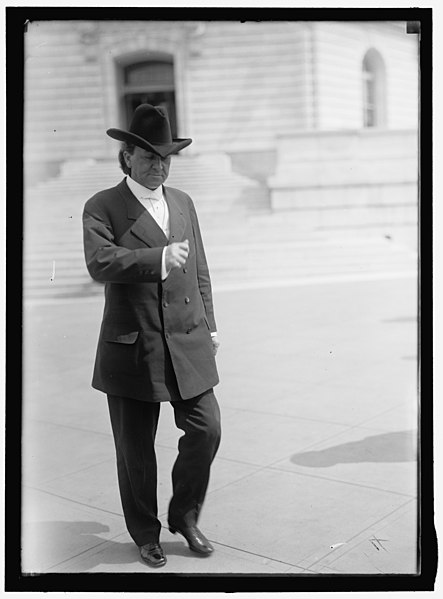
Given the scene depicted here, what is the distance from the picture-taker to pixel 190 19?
135 inches

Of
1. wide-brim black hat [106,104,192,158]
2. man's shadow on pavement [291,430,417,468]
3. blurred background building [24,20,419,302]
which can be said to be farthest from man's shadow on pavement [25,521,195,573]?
blurred background building [24,20,419,302]

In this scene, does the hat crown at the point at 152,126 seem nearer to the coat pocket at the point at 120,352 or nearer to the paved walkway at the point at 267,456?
the coat pocket at the point at 120,352

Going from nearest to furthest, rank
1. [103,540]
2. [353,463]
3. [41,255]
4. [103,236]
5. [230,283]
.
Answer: [103,236] → [103,540] → [353,463] → [41,255] → [230,283]

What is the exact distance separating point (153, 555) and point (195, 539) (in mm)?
211

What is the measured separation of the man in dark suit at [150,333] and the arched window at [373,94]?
42.7ft

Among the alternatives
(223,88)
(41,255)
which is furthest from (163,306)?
(223,88)

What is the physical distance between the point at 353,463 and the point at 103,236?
227 centimetres

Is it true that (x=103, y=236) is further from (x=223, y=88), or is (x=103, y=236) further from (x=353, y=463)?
(x=223, y=88)

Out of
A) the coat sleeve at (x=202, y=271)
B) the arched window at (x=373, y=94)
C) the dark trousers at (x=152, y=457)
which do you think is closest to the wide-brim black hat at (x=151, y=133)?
the coat sleeve at (x=202, y=271)

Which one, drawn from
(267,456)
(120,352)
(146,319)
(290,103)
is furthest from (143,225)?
(290,103)

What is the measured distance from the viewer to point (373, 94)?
57.2ft

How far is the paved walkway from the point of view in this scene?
3717 mm

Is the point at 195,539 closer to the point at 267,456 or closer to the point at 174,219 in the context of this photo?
the point at 267,456

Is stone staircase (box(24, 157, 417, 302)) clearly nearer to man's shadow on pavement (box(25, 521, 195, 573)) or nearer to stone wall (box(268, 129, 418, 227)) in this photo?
stone wall (box(268, 129, 418, 227))
